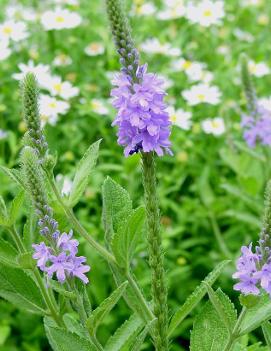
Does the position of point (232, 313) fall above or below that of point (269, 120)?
below

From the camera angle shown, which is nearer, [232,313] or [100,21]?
[232,313]

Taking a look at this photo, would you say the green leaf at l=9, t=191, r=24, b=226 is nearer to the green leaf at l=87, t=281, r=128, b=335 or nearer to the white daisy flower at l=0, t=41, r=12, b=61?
the green leaf at l=87, t=281, r=128, b=335

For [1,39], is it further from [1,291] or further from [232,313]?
[232,313]

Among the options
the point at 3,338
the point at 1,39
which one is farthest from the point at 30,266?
the point at 1,39

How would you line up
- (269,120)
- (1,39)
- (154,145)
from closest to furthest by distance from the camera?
(154,145)
(269,120)
(1,39)

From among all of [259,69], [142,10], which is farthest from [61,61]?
[259,69]

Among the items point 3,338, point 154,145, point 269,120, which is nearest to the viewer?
point 154,145

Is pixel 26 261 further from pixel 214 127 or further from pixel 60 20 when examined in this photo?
pixel 60 20
